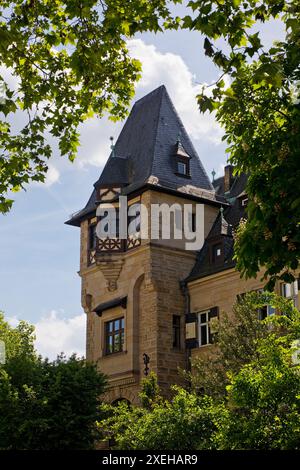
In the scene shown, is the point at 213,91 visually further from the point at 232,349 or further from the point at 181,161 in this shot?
the point at 181,161

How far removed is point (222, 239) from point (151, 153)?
17.7 ft

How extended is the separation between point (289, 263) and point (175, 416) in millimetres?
8857

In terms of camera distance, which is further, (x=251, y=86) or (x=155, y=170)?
(x=155, y=170)

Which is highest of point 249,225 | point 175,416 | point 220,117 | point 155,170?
point 155,170

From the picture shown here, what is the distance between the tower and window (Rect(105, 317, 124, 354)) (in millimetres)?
43

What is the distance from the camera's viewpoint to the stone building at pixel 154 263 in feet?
112

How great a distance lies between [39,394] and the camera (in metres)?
26.0

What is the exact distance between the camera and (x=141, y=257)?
34.9 m

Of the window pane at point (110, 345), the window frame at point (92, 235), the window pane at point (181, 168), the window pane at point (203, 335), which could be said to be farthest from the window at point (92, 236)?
the window pane at point (203, 335)

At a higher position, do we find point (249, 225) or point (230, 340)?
point (230, 340)

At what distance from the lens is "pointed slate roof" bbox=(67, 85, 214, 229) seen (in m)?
36.5
